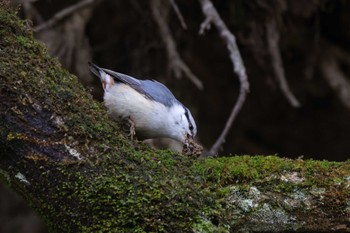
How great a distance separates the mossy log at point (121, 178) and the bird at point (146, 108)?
3.27ft

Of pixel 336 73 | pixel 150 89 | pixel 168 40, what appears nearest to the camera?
pixel 150 89

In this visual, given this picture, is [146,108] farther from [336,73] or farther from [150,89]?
[336,73]

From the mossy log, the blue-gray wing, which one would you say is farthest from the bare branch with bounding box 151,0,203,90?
the mossy log

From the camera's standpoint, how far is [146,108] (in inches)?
132

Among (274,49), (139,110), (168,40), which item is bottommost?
(139,110)

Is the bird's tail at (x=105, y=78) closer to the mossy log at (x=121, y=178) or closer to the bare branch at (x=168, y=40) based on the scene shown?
the bare branch at (x=168, y=40)

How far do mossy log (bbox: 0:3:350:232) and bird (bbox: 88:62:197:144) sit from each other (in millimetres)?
998

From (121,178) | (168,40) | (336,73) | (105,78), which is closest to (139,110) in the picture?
(105,78)

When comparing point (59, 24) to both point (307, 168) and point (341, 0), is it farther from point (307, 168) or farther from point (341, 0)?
point (307, 168)

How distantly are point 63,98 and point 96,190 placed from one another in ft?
1.11

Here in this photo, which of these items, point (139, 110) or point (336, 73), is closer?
point (139, 110)

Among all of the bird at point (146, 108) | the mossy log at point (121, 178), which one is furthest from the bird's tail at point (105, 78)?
the mossy log at point (121, 178)

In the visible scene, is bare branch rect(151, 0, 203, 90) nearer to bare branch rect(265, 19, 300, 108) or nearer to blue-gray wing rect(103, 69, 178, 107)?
bare branch rect(265, 19, 300, 108)

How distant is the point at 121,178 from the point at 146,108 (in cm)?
129
